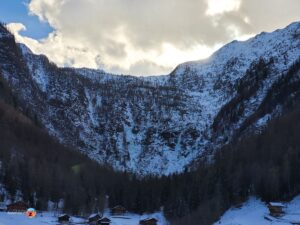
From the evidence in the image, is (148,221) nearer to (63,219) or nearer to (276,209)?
(63,219)

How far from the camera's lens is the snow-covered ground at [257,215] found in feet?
456

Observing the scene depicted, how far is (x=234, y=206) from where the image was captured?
17138 cm

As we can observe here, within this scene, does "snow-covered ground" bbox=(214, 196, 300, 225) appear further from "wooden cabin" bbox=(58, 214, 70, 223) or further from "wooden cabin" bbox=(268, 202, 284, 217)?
"wooden cabin" bbox=(58, 214, 70, 223)

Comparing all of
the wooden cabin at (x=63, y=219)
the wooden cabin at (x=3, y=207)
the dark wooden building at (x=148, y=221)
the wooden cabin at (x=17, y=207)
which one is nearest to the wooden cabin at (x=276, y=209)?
the dark wooden building at (x=148, y=221)

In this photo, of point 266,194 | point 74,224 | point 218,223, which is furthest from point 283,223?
point 74,224

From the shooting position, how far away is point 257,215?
5910 inches

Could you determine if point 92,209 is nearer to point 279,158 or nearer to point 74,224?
point 74,224

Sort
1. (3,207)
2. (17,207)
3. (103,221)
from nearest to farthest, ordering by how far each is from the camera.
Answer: (17,207) < (103,221) < (3,207)

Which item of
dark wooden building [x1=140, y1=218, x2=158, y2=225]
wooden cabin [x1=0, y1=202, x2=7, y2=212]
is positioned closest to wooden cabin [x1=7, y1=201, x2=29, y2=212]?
wooden cabin [x1=0, y1=202, x2=7, y2=212]

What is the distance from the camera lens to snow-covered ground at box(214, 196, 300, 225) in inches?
5469

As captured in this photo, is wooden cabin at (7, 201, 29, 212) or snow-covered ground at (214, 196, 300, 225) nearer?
snow-covered ground at (214, 196, 300, 225)

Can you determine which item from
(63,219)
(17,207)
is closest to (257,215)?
(63,219)

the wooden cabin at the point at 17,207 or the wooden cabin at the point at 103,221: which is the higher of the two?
the wooden cabin at the point at 17,207

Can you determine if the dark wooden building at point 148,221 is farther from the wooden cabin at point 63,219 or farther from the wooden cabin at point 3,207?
the wooden cabin at point 3,207
